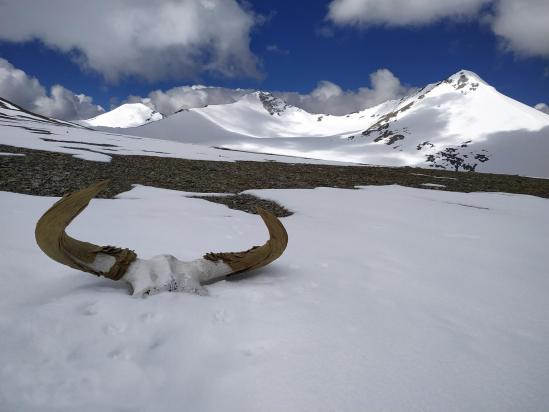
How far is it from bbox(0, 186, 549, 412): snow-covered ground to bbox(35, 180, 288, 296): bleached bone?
0.18m

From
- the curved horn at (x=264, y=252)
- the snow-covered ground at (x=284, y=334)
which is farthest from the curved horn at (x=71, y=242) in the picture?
the curved horn at (x=264, y=252)

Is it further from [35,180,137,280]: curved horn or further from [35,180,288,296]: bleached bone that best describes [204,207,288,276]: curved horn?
[35,180,137,280]: curved horn

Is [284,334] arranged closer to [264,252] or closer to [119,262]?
[264,252]

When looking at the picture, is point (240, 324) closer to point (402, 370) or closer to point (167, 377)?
point (167, 377)

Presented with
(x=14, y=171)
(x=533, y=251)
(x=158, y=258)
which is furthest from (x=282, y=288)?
(x=14, y=171)

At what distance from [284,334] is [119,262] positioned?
71.8 inches

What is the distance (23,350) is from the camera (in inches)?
93.0

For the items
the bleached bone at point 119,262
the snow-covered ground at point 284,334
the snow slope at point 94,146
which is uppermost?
the snow slope at point 94,146

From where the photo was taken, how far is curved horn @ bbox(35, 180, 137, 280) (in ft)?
10.2

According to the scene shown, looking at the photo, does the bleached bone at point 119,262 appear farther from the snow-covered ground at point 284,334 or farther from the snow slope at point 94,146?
the snow slope at point 94,146

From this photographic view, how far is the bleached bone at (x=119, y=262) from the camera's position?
3111 millimetres

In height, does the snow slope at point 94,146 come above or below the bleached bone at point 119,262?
above

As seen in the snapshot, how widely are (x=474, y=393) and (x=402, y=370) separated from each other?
458mm

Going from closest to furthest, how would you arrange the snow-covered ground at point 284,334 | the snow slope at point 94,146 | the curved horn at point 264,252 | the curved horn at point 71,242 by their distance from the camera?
the snow-covered ground at point 284,334 < the curved horn at point 71,242 < the curved horn at point 264,252 < the snow slope at point 94,146
